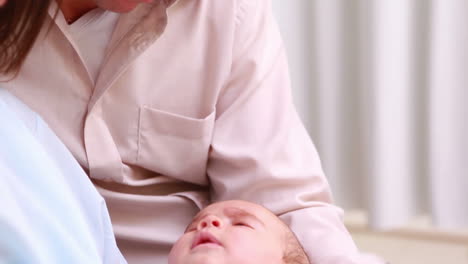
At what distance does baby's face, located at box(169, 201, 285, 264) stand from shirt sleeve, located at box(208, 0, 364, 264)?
0.11 m

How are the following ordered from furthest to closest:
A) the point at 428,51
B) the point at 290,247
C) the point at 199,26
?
the point at 428,51, the point at 199,26, the point at 290,247

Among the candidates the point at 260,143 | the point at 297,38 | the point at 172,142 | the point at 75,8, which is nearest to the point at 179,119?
the point at 172,142

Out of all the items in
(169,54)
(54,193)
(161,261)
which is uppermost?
(169,54)

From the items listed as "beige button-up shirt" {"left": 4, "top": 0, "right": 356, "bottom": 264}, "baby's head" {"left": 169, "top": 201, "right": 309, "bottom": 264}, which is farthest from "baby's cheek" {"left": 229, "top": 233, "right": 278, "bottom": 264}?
"beige button-up shirt" {"left": 4, "top": 0, "right": 356, "bottom": 264}

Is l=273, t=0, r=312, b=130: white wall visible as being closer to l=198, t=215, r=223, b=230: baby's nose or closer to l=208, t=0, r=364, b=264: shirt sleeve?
l=208, t=0, r=364, b=264: shirt sleeve

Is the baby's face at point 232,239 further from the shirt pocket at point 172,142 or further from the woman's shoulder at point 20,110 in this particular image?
the woman's shoulder at point 20,110

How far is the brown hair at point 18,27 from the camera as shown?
1.27 m

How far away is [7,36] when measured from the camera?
4.25 ft

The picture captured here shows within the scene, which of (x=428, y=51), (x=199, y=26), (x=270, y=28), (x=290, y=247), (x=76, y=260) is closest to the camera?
(x=76, y=260)

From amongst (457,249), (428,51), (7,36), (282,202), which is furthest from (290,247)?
(457,249)

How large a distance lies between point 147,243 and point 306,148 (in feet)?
1.14

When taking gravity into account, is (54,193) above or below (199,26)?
below

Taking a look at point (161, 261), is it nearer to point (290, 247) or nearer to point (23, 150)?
point (290, 247)

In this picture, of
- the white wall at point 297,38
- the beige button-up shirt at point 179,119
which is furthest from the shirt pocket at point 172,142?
the white wall at point 297,38
